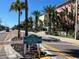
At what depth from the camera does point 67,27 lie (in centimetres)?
7400

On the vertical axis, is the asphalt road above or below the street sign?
below

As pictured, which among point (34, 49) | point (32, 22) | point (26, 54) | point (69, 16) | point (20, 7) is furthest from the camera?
point (32, 22)

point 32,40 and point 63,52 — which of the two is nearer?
point 32,40

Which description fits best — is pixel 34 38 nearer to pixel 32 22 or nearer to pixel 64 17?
pixel 64 17

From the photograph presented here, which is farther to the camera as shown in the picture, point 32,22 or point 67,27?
point 32,22

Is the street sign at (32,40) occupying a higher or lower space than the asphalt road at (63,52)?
higher

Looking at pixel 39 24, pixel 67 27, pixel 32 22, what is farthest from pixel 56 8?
pixel 32 22

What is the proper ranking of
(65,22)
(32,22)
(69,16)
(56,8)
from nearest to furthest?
1. (69,16)
2. (65,22)
3. (56,8)
4. (32,22)

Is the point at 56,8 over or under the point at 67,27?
over

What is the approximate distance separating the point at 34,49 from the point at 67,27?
50.5 m

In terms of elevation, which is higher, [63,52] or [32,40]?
[32,40]

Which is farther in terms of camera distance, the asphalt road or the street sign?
the asphalt road

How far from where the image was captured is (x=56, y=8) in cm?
9706

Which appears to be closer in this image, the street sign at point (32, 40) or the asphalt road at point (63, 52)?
the street sign at point (32, 40)
